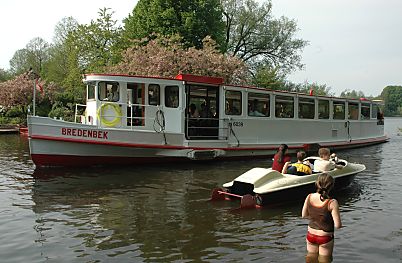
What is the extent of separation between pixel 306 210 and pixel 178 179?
26.4 ft

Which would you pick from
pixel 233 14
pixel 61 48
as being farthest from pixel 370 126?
pixel 61 48

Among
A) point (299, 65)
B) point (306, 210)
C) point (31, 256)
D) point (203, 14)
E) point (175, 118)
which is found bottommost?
point (31, 256)

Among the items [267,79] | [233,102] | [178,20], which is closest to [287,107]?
[233,102]

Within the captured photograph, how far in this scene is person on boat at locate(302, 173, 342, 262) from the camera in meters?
5.62

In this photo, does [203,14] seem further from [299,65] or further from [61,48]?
[61,48]

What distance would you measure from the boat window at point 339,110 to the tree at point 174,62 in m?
8.67

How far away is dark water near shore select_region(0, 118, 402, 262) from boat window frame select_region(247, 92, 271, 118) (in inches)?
212

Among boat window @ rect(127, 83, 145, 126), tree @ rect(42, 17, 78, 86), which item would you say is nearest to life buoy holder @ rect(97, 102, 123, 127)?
boat window @ rect(127, 83, 145, 126)

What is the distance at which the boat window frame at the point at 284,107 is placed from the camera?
64.2 ft

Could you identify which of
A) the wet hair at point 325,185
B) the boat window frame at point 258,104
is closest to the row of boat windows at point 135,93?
the boat window frame at point 258,104

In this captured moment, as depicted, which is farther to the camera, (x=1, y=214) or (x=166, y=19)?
(x=166, y=19)

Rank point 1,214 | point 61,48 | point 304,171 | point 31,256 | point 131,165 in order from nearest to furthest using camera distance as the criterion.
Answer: point 31,256 < point 1,214 < point 304,171 < point 131,165 < point 61,48

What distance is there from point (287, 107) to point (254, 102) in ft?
7.89

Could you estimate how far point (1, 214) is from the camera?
9.22 metres
